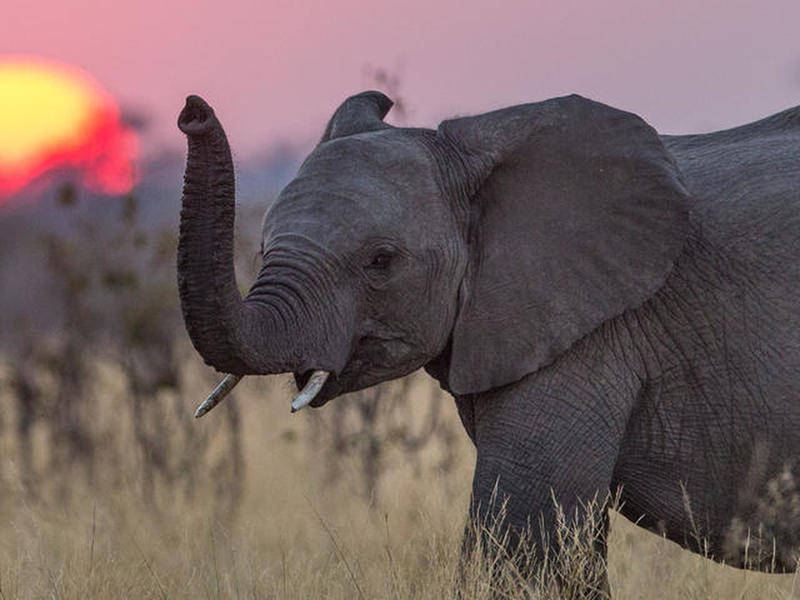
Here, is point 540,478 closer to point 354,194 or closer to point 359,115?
point 354,194

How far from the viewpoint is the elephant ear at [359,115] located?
5539 mm

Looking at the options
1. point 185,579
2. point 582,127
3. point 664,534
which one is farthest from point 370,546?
point 582,127

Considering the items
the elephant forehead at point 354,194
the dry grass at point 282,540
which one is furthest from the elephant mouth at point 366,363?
the dry grass at point 282,540

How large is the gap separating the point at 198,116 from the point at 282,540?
131 inches

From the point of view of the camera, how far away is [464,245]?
5156 millimetres

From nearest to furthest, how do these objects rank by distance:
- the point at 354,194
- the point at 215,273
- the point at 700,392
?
the point at 215,273
the point at 354,194
the point at 700,392

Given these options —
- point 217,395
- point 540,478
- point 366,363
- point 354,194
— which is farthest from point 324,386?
point 540,478

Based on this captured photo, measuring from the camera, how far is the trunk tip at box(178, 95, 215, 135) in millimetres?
4320

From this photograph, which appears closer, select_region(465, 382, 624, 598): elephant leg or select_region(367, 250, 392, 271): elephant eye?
select_region(367, 250, 392, 271): elephant eye

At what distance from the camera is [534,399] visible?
201 inches

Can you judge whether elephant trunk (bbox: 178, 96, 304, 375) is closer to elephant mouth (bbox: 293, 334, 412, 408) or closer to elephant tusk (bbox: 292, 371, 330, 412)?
elephant tusk (bbox: 292, 371, 330, 412)

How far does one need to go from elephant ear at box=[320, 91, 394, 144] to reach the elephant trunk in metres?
1.07

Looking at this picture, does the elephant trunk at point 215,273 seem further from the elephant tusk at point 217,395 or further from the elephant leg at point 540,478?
the elephant leg at point 540,478

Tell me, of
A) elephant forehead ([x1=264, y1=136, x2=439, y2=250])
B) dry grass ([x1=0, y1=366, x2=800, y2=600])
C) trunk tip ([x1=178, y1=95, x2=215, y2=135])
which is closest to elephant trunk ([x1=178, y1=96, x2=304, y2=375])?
trunk tip ([x1=178, y1=95, x2=215, y2=135])
